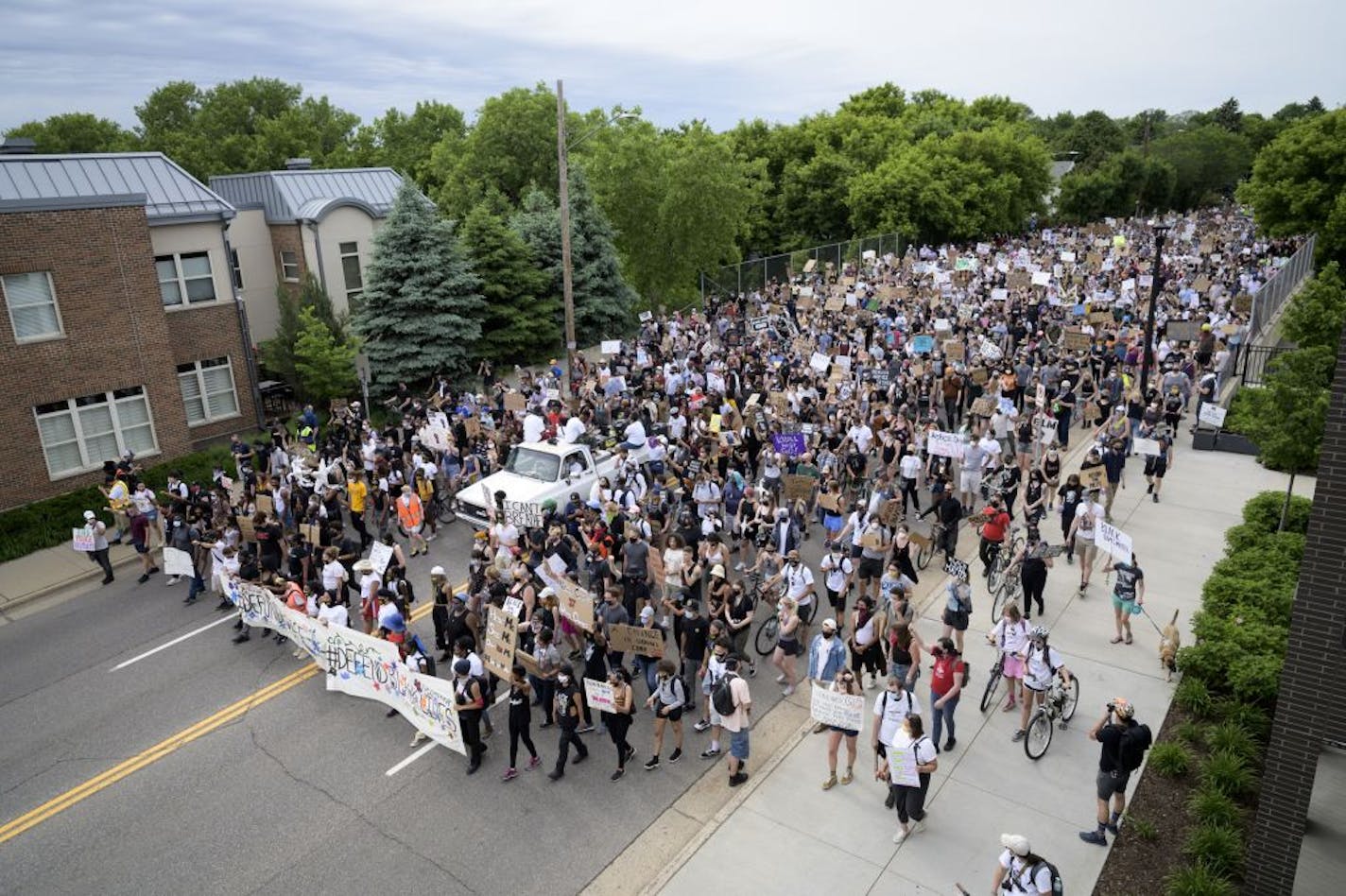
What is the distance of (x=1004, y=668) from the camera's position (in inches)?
434

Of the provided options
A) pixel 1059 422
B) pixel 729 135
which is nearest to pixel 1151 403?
pixel 1059 422

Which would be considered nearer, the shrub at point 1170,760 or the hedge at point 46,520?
the shrub at point 1170,760

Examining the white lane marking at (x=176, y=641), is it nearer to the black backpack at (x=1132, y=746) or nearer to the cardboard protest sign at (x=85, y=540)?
the cardboard protest sign at (x=85, y=540)

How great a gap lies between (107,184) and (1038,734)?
23.9m

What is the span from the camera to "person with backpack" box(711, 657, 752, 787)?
32.0ft

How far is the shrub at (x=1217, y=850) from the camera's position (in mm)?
8297

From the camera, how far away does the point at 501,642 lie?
11.2 meters

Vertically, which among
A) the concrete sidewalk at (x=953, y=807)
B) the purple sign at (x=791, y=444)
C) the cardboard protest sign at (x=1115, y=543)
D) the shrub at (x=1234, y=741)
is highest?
the purple sign at (x=791, y=444)

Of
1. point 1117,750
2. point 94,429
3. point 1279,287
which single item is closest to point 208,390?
point 94,429

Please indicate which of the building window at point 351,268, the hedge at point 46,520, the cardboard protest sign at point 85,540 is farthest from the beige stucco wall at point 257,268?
the cardboard protest sign at point 85,540

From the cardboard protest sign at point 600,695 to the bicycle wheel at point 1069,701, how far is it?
5.41 meters

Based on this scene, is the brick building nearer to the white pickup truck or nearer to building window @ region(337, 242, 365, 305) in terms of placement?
building window @ region(337, 242, 365, 305)

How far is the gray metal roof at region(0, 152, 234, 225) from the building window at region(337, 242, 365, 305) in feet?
19.4

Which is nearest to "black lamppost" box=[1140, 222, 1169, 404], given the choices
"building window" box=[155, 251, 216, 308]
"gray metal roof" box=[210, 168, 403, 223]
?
"gray metal roof" box=[210, 168, 403, 223]
